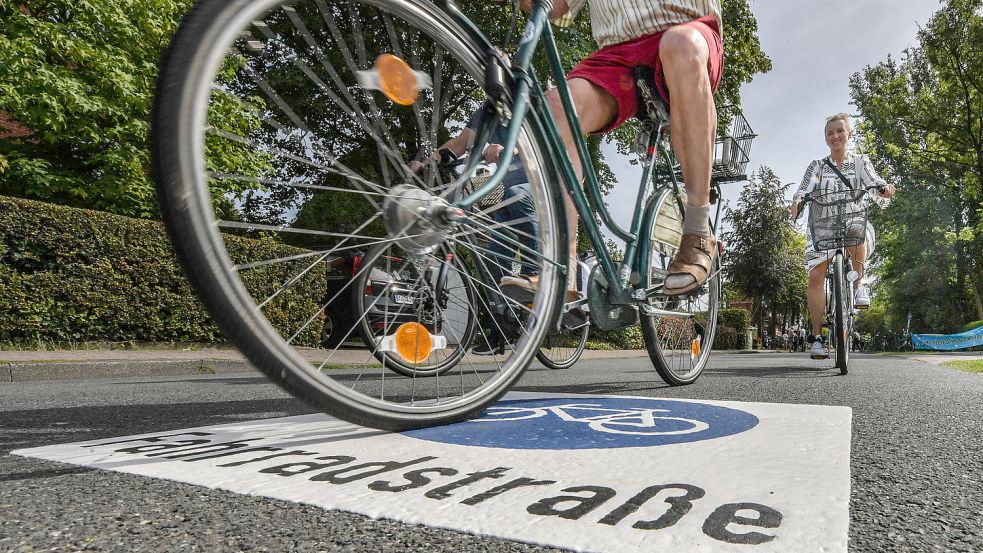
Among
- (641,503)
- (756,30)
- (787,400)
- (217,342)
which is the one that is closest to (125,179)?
(217,342)

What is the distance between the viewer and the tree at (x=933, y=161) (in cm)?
1811

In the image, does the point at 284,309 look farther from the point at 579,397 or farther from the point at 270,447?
the point at 270,447

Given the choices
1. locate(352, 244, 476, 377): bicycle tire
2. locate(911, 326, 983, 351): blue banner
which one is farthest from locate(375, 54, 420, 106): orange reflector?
locate(911, 326, 983, 351): blue banner

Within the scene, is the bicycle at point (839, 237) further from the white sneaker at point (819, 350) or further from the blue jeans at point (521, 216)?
the blue jeans at point (521, 216)

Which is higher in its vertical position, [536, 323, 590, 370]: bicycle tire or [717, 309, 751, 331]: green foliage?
[717, 309, 751, 331]: green foliage

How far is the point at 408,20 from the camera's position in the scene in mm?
1542

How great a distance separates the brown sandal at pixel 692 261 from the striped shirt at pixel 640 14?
0.81 meters

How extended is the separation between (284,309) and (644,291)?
24.7 ft

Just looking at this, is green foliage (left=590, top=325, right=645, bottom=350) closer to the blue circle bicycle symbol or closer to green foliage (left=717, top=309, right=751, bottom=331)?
the blue circle bicycle symbol

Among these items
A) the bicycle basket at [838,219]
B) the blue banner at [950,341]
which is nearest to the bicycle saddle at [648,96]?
the bicycle basket at [838,219]

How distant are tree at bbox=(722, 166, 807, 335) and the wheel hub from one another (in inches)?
1560

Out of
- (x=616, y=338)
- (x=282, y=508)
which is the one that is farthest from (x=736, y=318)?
A: (x=282, y=508)

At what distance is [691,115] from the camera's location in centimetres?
238

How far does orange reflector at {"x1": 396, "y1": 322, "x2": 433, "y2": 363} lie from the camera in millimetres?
1868
